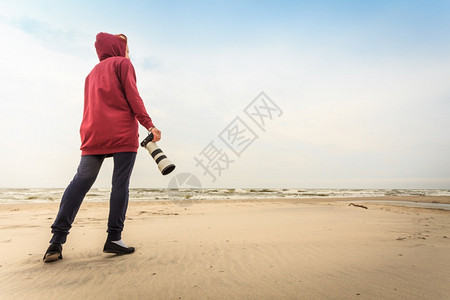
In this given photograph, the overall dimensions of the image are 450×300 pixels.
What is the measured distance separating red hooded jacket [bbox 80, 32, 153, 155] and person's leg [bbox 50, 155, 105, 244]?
0.39 ft

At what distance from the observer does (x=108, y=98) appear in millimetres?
2875

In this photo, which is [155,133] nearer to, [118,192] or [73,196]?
[118,192]

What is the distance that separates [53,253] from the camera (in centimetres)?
257

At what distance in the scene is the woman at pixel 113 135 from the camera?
109 inches

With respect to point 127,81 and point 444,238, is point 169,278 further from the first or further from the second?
point 444,238

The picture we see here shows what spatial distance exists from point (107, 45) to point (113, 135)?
1.11 m

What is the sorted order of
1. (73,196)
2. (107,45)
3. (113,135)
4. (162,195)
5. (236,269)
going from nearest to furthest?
(236,269)
(73,196)
(113,135)
(107,45)
(162,195)

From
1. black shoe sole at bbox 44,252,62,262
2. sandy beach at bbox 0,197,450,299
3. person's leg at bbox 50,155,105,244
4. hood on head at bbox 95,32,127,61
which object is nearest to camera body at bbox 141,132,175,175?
person's leg at bbox 50,155,105,244

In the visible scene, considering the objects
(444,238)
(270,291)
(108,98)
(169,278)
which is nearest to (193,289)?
(169,278)

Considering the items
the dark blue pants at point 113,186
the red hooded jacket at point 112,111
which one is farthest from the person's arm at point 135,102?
the dark blue pants at point 113,186

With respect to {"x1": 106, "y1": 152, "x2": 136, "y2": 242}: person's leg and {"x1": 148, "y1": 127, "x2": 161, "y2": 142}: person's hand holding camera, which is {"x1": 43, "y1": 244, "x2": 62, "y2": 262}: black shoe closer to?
{"x1": 106, "y1": 152, "x2": 136, "y2": 242}: person's leg

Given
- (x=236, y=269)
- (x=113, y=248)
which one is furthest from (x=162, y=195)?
(x=236, y=269)

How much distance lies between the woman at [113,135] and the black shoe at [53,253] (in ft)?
0.38

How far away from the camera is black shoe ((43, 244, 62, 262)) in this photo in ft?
8.36
